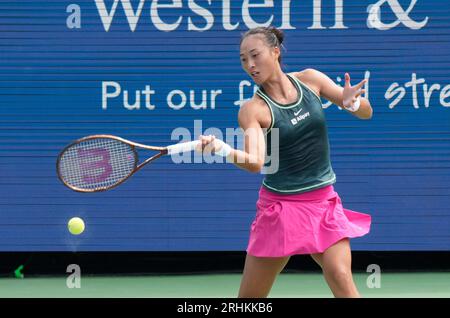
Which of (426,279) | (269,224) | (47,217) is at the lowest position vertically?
(426,279)

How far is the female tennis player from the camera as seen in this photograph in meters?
5.26

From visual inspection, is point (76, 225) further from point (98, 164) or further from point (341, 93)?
point (341, 93)

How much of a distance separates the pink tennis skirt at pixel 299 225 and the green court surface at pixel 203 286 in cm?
272

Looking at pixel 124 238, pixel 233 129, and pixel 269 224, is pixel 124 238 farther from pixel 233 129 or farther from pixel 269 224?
pixel 269 224

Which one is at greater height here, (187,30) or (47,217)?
(187,30)

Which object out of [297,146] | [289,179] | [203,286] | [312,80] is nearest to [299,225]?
[289,179]

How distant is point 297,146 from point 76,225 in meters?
3.80

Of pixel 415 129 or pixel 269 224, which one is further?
pixel 415 129

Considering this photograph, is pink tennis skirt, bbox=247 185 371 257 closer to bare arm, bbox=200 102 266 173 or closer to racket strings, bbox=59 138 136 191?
bare arm, bbox=200 102 266 173

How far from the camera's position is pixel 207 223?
353 inches

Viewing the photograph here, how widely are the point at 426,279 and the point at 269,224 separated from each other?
3.86 metres

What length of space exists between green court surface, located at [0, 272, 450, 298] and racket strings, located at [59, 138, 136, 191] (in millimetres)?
2368

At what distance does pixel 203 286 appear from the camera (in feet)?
28.3

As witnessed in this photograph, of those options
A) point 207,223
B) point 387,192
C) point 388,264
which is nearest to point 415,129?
point 387,192
